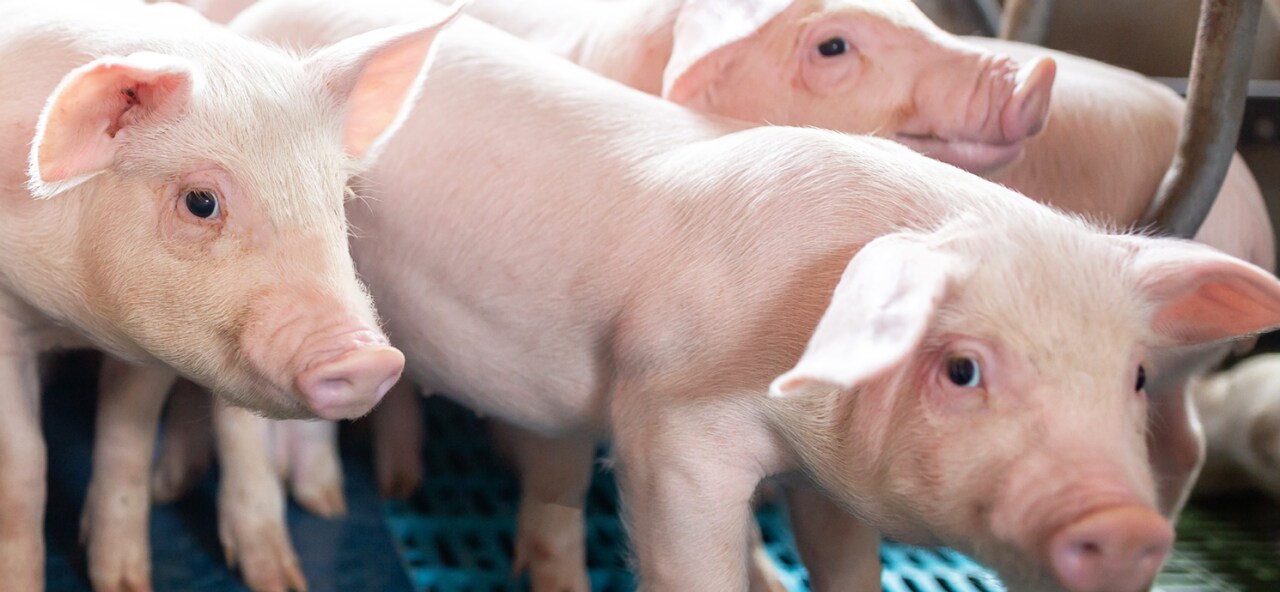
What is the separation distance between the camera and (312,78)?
1.56m

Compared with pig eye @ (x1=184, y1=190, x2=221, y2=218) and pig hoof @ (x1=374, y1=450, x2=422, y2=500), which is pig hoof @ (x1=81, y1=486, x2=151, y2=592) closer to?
pig hoof @ (x1=374, y1=450, x2=422, y2=500)

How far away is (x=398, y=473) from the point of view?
8.04ft

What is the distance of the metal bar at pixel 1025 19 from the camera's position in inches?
99.7

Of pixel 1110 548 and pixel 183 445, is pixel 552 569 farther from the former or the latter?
pixel 1110 548

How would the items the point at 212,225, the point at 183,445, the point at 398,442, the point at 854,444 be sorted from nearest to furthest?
the point at 854,444, the point at 212,225, the point at 183,445, the point at 398,442

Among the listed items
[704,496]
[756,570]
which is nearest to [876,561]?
[756,570]

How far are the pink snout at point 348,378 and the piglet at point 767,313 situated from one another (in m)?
0.33

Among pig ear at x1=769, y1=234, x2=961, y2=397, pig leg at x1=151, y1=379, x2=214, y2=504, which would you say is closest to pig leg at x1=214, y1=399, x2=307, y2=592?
pig leg at x1=151, y1=379, x2=214, y2=504

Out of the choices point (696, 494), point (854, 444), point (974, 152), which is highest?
point (974, 152)

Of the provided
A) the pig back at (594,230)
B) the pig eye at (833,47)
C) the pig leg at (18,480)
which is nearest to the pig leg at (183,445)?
the pig leg at (18,480)

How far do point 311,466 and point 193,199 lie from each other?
3.47 feet

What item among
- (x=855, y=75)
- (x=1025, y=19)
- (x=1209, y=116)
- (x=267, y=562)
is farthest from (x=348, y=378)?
(x=1025, y=19)

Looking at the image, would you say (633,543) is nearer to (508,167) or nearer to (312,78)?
(508,167)

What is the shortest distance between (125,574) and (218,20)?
3.42ft
